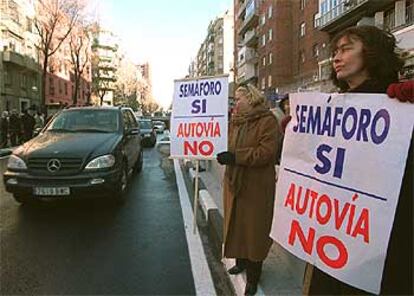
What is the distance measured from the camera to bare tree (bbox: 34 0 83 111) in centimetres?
3856

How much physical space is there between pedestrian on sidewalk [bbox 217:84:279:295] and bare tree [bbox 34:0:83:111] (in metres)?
36.9

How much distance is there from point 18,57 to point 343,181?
46629 mm

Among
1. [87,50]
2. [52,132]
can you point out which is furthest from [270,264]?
[87,50]

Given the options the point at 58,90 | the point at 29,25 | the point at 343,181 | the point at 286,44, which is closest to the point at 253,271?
the point at 343,181

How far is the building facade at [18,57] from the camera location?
41594 millimetres

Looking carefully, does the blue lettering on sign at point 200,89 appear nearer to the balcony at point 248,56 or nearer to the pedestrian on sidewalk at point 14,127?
the pedestrian on sidewalk at point 14,127

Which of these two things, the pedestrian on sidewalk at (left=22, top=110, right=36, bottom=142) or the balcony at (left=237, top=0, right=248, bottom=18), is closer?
the pedestrian on sidewalk at (left=22, top=110, right=36, bottom=142)

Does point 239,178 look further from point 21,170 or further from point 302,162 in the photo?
point 21,170

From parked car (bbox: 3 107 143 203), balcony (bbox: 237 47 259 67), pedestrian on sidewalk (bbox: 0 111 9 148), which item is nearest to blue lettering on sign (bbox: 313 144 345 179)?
parked car (bbox: 3 107 143 203)

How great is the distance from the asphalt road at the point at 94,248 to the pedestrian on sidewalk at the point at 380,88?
7.17 feet

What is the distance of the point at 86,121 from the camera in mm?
9000

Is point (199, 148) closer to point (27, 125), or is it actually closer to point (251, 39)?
point (27, 125)

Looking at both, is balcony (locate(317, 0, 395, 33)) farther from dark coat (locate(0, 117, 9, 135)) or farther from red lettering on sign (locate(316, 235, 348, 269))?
red lettering on sign (locate(316, 235, 348, 269))

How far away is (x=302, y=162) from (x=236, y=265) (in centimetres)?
218
